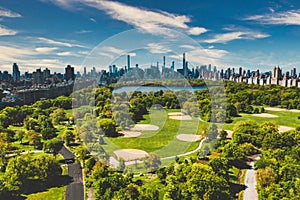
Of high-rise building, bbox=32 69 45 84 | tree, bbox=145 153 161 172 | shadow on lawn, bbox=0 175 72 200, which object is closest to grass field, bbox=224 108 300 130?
tree, bbox=145 153 161 172

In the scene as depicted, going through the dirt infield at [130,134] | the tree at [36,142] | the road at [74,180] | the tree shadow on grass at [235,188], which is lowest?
the road at [74,180]

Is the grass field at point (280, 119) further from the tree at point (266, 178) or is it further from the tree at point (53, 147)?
the tree at point (53, 147)

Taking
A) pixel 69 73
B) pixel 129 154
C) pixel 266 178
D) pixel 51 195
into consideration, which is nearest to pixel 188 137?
pixel 129 154

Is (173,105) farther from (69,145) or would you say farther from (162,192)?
(162,192)

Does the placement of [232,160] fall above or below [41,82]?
below

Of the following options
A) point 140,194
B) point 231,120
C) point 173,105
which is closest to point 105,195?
point 140,194

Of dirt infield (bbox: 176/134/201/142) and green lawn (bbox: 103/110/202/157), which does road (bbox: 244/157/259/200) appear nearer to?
green lawn (bbox: 103/110/202/157)

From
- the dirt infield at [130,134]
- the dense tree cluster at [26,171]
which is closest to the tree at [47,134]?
the dirt infield at [130,134]
